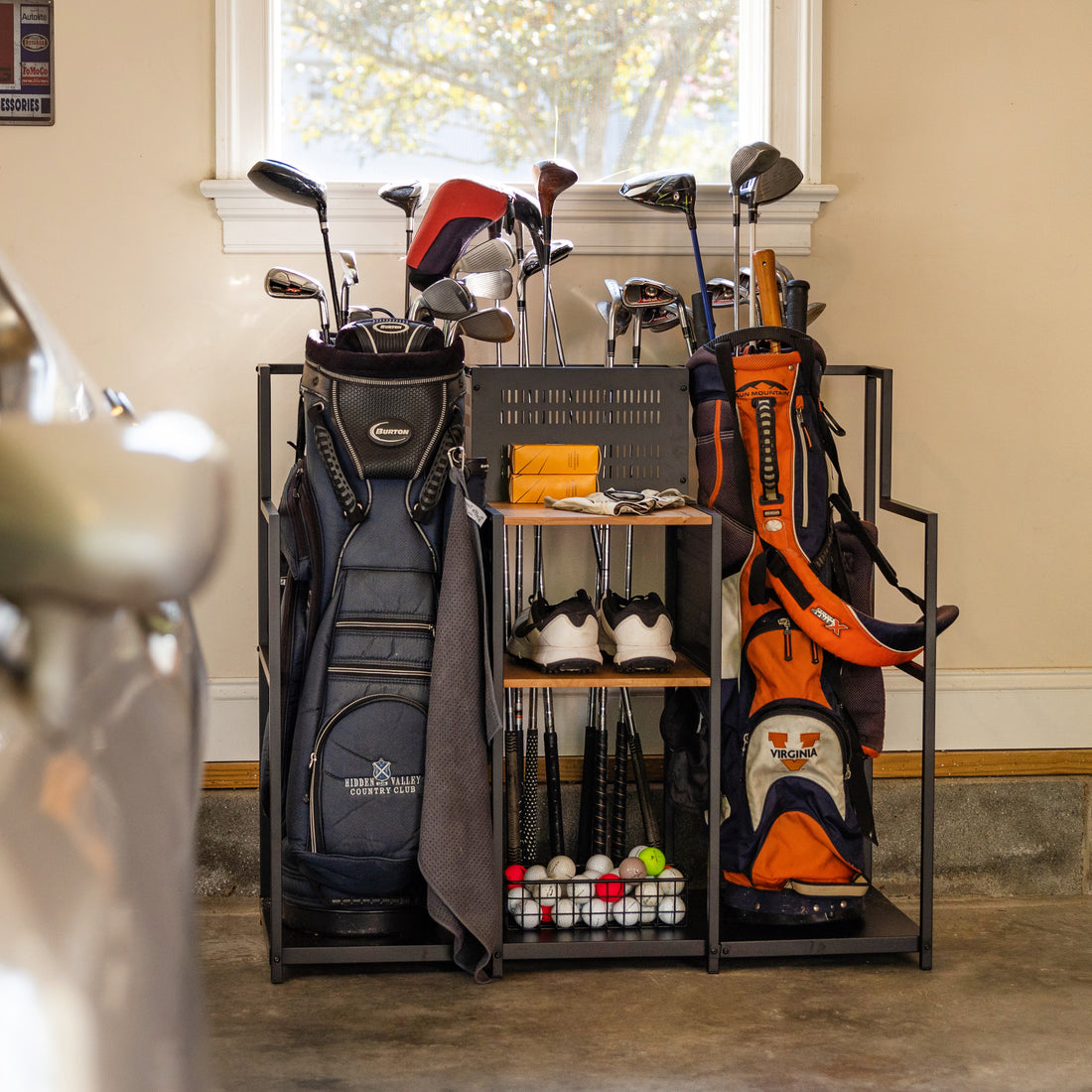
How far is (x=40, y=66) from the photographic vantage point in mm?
2545

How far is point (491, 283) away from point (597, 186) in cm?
55

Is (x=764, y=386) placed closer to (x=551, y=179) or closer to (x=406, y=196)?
(x=551, y=179)

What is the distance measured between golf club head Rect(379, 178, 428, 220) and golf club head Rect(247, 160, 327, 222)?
15 cm

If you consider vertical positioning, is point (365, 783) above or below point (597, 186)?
below

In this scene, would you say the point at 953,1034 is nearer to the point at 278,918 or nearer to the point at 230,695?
the point at 278,918

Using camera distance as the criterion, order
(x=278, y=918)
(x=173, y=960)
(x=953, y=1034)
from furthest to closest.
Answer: (x=278, y=918)
(x=953, y=1034)
(x=173, y=960)

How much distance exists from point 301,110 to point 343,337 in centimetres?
70

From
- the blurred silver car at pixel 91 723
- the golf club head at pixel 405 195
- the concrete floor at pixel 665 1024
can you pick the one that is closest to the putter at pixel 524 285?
the golf club head at pixel 405 195

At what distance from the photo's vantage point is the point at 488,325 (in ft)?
7.22

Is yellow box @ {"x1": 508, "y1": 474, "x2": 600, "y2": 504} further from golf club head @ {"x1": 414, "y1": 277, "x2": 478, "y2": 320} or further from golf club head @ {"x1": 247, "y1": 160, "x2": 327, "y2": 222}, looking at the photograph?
golf club head @ {"x1": 247, "y1": 160, "x2": 327, "y2": 222}

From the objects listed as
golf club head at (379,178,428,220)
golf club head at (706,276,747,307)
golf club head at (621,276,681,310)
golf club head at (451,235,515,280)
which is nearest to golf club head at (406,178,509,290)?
golf club head at (451,235,515,280)

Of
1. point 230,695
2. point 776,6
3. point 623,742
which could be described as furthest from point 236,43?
point 623,742

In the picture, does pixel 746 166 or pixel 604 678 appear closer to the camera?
pixel 604 678

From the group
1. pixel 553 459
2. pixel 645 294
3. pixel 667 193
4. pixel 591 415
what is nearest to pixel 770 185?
pixel 667 193
